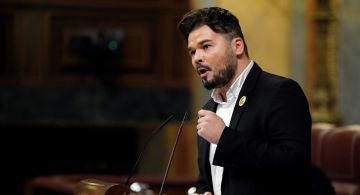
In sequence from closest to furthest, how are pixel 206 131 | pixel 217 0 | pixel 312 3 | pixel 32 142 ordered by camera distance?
1. pixel 206 131
2. pixel 217 0
3. pixel 312 3
4. pixel 32 142

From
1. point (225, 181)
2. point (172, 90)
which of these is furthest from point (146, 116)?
point (225, 181)

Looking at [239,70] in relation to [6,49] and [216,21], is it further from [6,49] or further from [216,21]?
[6,49]

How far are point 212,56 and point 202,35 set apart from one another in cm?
6

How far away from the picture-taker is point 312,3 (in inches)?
251

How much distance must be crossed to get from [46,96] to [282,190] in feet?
19.5

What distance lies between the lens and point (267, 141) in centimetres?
215

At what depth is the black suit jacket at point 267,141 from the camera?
209cm

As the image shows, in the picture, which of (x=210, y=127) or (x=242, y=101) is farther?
(x=242, y=101)

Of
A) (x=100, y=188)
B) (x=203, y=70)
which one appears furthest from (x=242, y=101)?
(x=100, y=188)

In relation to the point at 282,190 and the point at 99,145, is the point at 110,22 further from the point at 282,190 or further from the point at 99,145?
the point at 282,190

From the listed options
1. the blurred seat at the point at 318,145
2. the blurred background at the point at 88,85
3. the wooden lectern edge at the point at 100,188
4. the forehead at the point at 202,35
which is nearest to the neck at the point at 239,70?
the forehead at the point at 202,35

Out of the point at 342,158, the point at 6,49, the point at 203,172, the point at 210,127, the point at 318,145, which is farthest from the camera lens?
the point at 6,49

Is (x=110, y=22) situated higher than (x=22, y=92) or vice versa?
(x=110, y=22)

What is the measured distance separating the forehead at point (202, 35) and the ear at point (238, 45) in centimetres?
5
